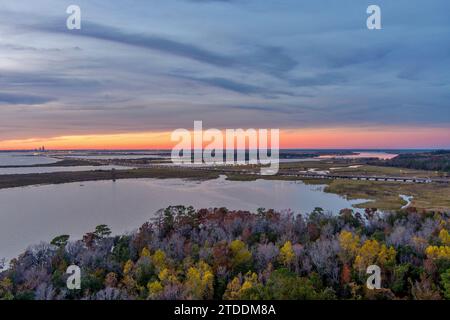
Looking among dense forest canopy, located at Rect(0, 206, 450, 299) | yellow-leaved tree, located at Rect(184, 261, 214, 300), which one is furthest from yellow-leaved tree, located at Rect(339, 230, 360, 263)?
yellow-leaved tree, located at Rect(184, 261, 214, 300)

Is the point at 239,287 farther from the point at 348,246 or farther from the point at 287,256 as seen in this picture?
the point at 348,246

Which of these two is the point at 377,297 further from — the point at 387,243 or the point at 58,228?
the point at 58,228

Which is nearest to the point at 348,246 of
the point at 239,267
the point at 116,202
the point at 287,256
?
the point at 287,256

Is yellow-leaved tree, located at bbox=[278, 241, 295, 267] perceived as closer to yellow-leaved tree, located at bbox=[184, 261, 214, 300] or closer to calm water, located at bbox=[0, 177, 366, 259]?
yellow-leaved tree, located at bbox=[184, 261, 214, 300]

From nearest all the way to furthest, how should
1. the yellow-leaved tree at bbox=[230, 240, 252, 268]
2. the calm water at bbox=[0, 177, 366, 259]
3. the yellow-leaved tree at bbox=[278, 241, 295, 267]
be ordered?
the yellow-leaved tree at bbox=[230, 240, 252, 268], the yellow-leaved tree at bbox=[278, 241, 295, 267], the calm water at bbox=[0, 177, 366, 259]

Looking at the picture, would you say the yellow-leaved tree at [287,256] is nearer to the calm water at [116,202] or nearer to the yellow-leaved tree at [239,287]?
the yellow-leaved tree at [239,287]

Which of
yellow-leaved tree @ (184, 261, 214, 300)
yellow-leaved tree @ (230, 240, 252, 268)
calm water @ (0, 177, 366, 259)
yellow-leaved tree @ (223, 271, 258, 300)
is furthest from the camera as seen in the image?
calm water @ (0, 177, 366, 259)

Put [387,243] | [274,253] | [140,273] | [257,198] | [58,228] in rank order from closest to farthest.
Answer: [140,273]
[274,253]
[387,243]
[58,228]
[257,198]
